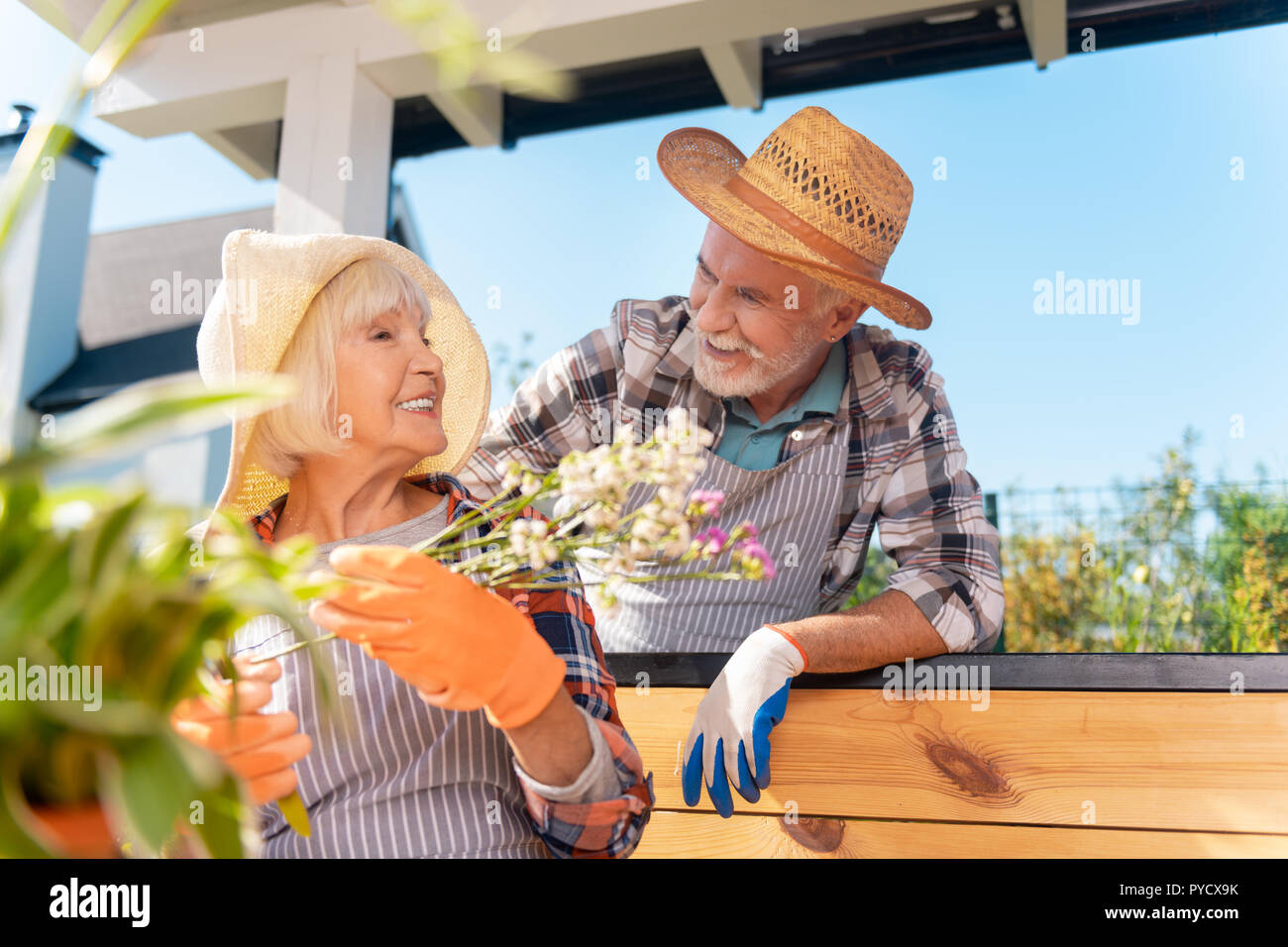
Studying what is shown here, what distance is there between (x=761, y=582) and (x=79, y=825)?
1.54 m

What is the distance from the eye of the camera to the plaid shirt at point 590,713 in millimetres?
968

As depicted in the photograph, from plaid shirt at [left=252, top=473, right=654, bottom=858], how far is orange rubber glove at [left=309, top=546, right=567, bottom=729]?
Answer: 0.40 ft

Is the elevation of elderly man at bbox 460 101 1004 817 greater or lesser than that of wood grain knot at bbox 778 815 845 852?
greater

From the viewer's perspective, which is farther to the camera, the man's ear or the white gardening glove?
the man's ear

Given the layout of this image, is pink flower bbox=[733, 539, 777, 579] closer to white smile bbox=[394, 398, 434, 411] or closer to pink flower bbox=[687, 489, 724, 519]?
pink flower bbox=[687, 489, 724, 519]

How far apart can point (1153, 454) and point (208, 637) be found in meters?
3.67

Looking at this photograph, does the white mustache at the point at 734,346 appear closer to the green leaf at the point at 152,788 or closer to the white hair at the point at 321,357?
the white hair at the point at 321,357

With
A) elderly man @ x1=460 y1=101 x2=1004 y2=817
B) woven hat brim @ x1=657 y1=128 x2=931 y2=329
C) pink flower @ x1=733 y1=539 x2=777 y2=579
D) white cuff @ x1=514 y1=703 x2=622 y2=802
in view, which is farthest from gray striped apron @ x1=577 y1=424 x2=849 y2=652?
pink flower @ x1=733 y1=539 x2=777 y2=579

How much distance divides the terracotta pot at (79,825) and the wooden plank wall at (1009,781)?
3.74 feet

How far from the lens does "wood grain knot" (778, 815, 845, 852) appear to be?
133 centimetres

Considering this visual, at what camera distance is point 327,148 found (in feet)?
8.88

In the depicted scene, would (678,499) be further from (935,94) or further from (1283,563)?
(935,94)

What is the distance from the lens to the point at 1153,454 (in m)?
3.47
